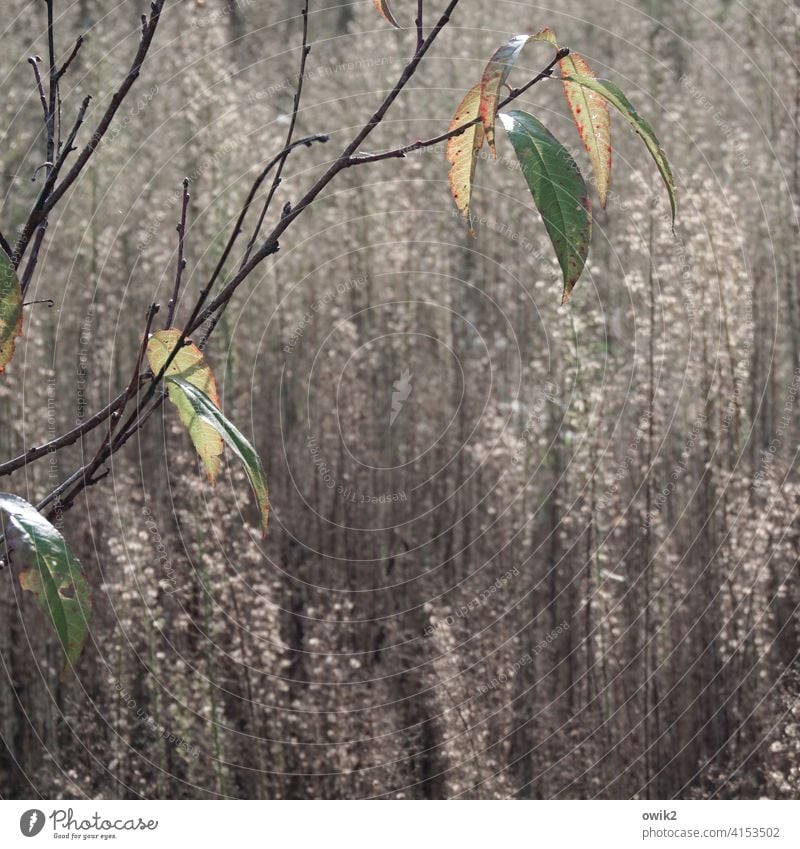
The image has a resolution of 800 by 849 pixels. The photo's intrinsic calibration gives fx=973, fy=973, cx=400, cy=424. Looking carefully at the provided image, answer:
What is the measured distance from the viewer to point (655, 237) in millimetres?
1604

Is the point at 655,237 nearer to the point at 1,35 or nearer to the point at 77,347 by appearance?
the point at 77,347

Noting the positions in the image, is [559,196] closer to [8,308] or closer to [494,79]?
[494,79]

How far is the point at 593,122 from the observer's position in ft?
1.31

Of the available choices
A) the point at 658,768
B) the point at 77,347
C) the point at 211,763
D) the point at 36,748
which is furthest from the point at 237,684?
the point at 77,347

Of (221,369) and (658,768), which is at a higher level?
(221,369)

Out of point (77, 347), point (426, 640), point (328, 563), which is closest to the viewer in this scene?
point (426, 640)

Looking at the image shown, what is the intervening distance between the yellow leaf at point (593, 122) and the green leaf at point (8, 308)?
9.2 inches

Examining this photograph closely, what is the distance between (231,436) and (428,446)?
4.69 feet

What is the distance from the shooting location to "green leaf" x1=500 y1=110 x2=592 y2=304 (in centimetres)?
34

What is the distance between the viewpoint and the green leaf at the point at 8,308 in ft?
1.25

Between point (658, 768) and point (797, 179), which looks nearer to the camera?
point (658, 768)

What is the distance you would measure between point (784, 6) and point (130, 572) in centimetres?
148

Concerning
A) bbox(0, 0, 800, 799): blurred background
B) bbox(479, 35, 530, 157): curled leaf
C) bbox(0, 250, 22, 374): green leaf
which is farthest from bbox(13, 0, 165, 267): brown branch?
bbox(0, 0, 800, 799): blurred background

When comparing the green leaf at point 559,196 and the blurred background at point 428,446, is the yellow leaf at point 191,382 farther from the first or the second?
the blurred background at point 428,446
